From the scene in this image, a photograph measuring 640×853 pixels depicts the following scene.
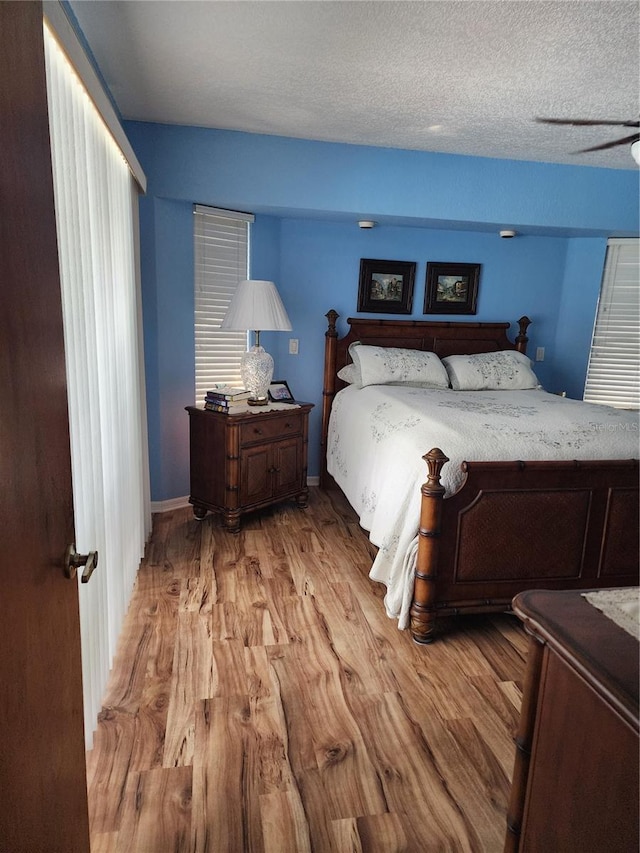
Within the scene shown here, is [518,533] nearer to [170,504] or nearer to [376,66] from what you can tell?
[376,66]

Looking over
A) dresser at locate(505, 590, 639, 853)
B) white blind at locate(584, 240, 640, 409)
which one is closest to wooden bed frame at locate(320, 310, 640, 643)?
dresser at locate(505, 590, 639, 853)

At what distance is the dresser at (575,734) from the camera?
27.6 inches

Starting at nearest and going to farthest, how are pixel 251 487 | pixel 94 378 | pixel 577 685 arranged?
pixel 577 685 → pixel 94 378 → pixel 251 487

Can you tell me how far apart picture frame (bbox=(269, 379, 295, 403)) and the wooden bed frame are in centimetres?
167

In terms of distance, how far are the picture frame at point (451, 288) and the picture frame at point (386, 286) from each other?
5.9 inches

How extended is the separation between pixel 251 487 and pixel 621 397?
10.7 ft

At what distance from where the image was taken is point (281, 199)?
10.8 ft

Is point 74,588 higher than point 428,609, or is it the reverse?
point 74,588

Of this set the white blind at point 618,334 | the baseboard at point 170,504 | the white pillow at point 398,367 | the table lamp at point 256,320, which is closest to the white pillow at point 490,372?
the white pillow at point 398,367

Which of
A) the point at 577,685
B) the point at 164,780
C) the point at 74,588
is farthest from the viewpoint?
the point at 164,780

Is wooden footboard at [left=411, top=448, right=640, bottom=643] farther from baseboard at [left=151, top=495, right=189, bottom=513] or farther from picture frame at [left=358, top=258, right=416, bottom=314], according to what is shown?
picture frame at [left=358, top=258, right=416, bottom=314]

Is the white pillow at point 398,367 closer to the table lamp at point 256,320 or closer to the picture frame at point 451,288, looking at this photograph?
the picture frame at point 451,288

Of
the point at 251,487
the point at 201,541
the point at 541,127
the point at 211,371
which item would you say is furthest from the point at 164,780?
the point at 541,127

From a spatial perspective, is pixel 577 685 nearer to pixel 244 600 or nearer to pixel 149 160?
pixel 244 600
